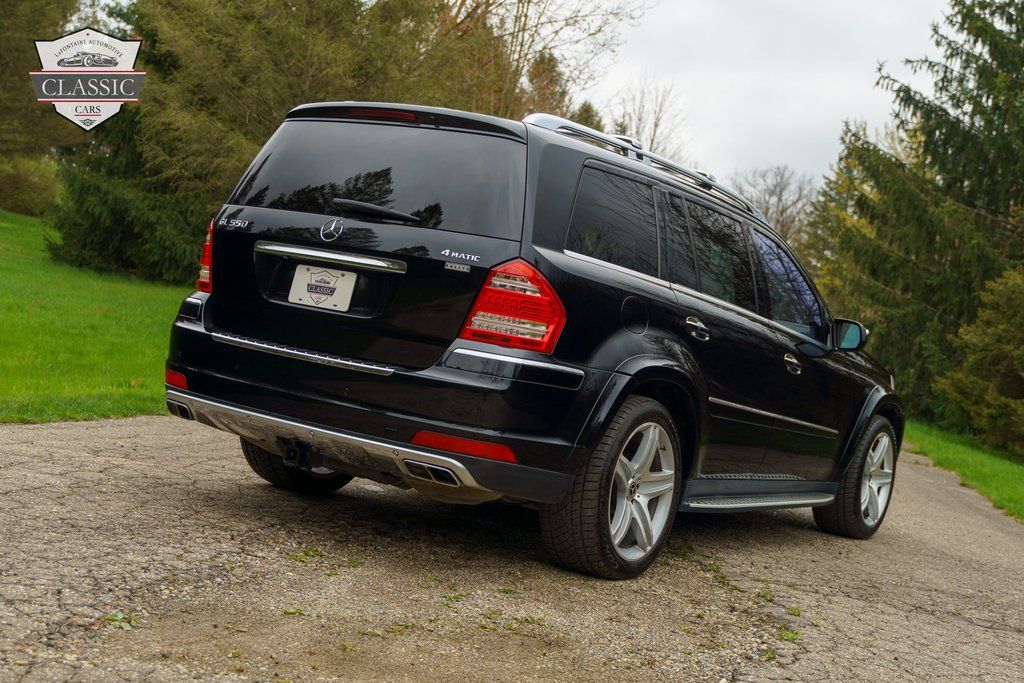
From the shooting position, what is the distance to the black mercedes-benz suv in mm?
3854

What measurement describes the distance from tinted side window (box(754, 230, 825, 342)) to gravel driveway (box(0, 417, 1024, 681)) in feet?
4.24

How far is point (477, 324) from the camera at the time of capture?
3.85 metres

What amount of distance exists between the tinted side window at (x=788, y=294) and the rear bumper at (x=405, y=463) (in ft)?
7.44

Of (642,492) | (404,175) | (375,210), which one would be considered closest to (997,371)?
(642,492)

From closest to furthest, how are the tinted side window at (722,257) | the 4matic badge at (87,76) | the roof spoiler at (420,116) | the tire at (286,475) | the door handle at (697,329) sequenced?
the roof spoiler at (420,116), the door handle at (697,329), the tinted side window at (722,257), the tire at (286,475), the 4matic badge at (87,76)

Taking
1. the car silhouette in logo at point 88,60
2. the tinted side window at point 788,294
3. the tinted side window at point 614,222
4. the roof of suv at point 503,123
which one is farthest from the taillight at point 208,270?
the car silhouette in logo at point 88,60

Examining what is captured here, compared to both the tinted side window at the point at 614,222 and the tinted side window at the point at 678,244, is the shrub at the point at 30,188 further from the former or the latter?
the tinted side window at the point at 614,222

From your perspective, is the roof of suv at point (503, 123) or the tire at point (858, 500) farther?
the tire at point (858, 500)

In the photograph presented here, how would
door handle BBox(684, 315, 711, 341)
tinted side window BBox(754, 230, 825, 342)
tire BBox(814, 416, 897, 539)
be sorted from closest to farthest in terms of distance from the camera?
door handle BBox(684, 315, 711, 341), tinted side window BBox(754, 230, 825, 342), tire BBox(814, 416, 897, 539)

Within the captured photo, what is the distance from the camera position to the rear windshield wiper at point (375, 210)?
405 cm

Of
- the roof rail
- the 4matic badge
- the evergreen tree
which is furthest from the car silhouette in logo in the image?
the evergreen tree

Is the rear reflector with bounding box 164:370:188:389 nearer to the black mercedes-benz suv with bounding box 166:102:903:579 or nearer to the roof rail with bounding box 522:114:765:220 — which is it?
the black mercedes-benz suv with bounding box 166:102:903:579

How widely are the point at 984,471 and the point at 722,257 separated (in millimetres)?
9580

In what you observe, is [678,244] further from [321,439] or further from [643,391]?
[321,439]
